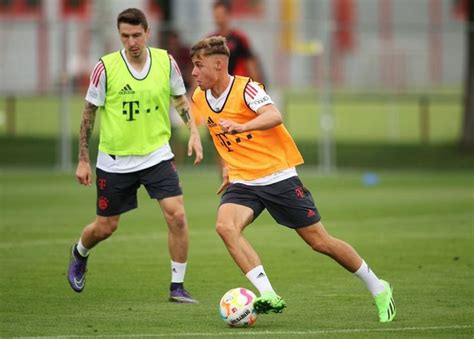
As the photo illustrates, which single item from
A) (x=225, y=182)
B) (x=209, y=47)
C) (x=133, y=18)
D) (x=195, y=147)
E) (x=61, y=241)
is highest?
(x=133, y=18)

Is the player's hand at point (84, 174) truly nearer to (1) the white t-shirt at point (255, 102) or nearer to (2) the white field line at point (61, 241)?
(1) the white t-shirt at point (255, 102)

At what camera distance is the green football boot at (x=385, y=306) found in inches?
362

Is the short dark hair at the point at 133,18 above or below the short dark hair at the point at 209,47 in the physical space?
above

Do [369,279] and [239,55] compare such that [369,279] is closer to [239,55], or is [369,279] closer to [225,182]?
[225,182]

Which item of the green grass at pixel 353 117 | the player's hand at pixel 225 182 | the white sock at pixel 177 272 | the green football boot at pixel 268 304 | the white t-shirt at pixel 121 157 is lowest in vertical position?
the green grass at pixel 353 117

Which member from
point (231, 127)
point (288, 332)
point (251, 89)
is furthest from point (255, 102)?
point (288, 332)

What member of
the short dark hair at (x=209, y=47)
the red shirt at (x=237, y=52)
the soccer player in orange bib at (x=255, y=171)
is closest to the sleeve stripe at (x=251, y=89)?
the soccer player in orange bib at (x=255, y=171)

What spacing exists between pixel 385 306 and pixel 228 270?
3.22m

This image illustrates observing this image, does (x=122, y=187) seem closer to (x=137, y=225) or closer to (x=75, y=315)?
(x=75, y=315)

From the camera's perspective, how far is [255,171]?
369 inches

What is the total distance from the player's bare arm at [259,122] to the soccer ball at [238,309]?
1.13 m

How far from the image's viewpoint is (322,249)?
9273 mm

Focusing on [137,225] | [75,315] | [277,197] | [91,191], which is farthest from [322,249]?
[91,191]

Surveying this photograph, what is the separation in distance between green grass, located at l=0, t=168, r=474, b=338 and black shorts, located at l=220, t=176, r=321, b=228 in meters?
0.73
